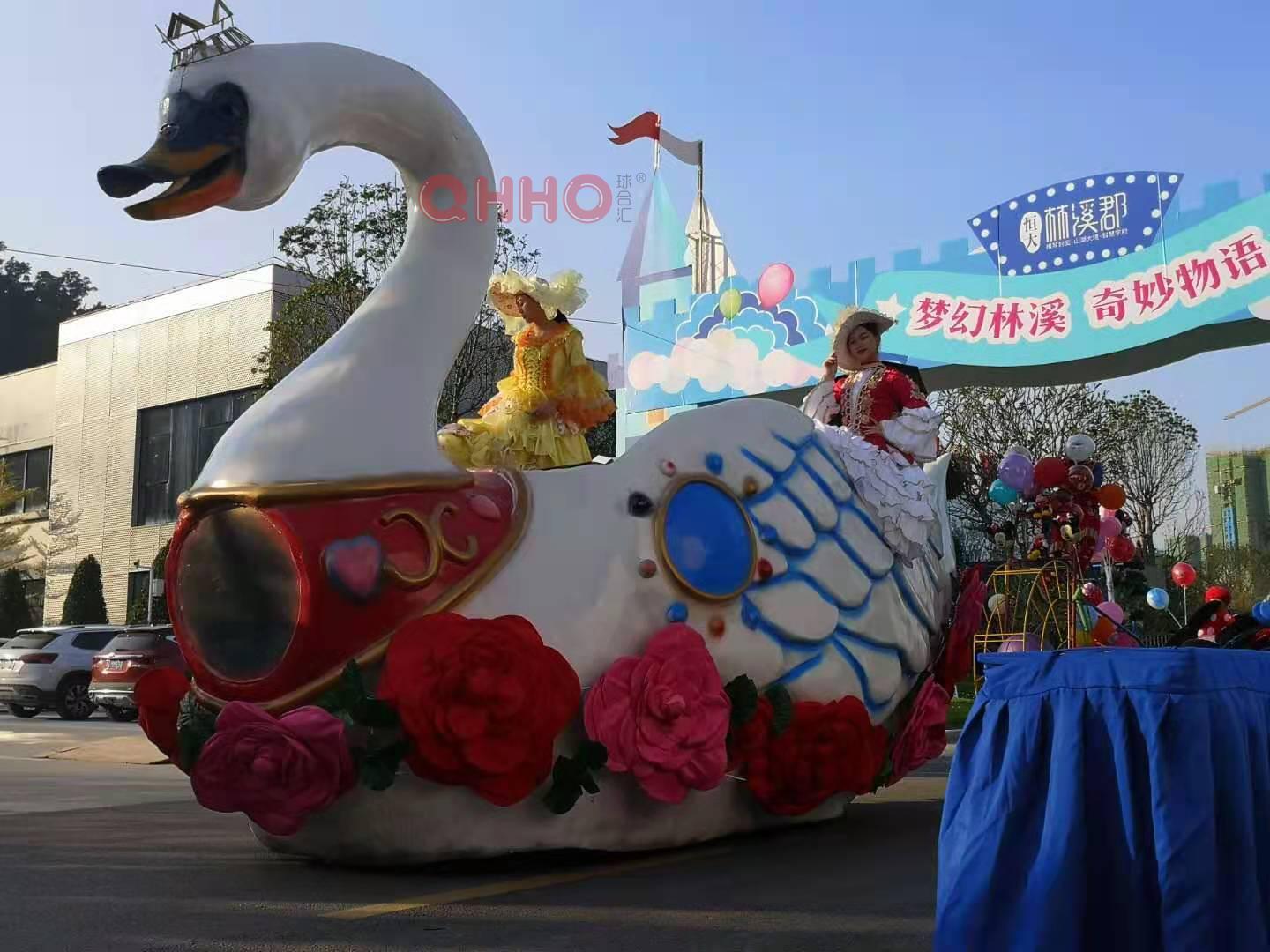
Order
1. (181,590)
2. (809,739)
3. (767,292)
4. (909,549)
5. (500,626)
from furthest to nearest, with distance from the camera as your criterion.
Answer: (767,292) → (909,549) → (809,739) → (181,590) → (500,626)

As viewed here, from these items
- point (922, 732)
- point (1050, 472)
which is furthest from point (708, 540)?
point (1050, 472)

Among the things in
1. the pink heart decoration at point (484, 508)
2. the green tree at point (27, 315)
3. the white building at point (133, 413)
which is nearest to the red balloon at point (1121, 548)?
the pink heart decoration at point (484, 508)

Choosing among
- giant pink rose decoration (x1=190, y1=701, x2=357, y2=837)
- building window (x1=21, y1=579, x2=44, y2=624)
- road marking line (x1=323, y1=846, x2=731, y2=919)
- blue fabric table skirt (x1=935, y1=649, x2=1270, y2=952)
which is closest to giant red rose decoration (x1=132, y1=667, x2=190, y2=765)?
giant pink rose decoration (x1=190, y1=701, x2=357, y2=837)

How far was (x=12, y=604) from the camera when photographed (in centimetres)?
2966

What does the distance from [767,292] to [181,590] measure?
10094mm

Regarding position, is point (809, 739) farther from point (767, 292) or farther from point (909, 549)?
point (767, 292)

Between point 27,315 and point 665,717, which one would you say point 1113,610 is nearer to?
point 665,717

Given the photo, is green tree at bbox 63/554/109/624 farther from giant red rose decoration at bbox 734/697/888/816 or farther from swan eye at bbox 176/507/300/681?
giant red rose decoration at bbox 734/697/888/816

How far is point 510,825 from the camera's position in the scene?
4.58 m

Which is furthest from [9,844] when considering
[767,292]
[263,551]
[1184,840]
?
[767,292]

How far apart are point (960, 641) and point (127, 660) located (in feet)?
41.7

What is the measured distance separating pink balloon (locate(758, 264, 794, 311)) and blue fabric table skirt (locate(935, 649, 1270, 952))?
38.1 feet

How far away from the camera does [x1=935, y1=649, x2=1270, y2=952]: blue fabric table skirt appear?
2.32 m

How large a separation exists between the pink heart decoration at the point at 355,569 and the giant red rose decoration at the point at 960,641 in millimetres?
2913
